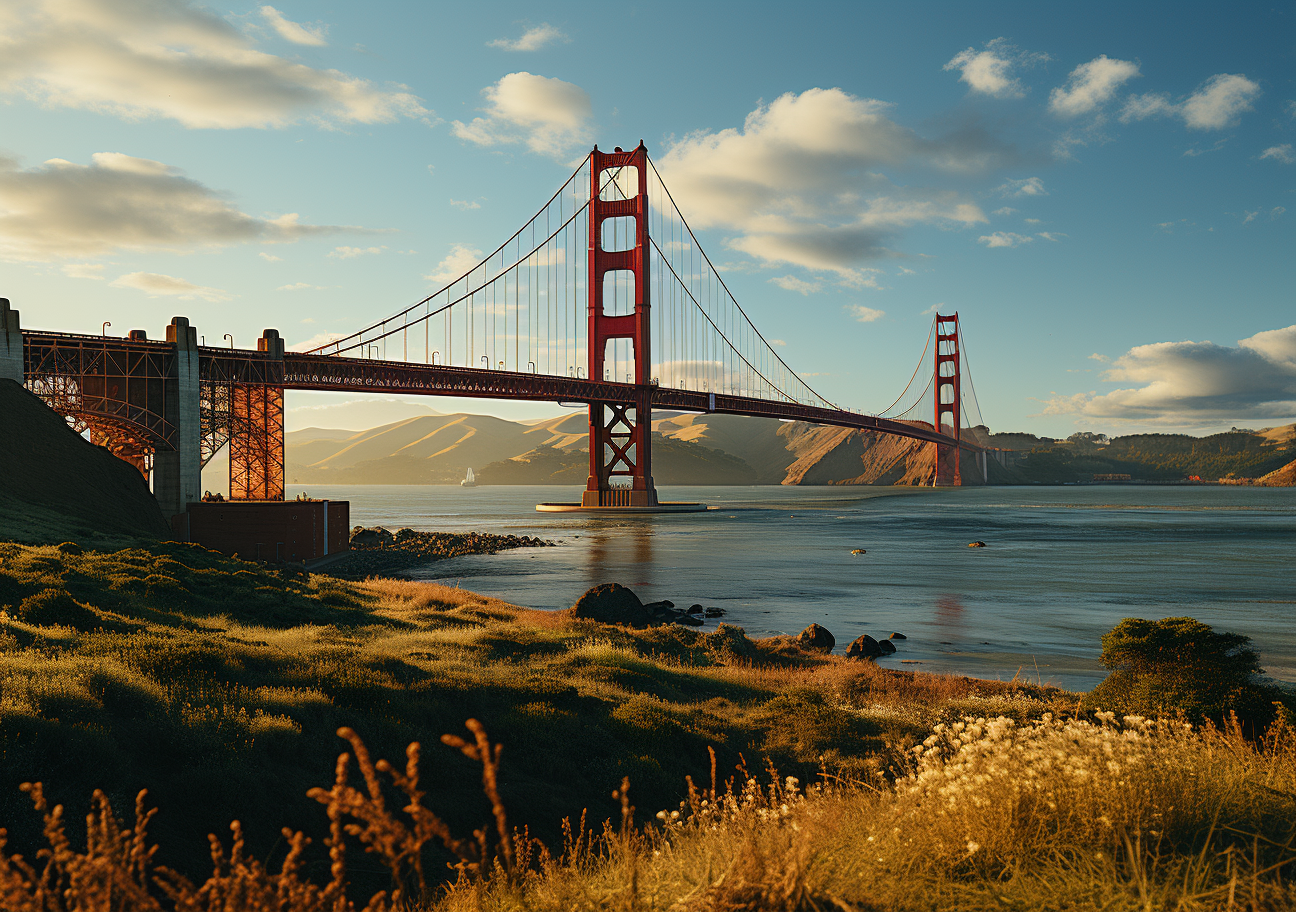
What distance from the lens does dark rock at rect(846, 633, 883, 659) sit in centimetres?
1984

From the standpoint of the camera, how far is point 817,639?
21.1m

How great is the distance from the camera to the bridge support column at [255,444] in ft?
151

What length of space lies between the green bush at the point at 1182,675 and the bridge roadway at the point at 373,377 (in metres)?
43.0

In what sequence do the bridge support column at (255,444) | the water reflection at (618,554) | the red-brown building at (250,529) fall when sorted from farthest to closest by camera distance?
the bridge support column at (255,444) → the red-brown building at (250,529) → the water reflection at (618,554)

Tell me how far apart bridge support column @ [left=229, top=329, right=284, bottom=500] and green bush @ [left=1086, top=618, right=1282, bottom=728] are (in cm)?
4478

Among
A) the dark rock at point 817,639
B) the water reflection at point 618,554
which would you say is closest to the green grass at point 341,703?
the dark rock at point 817,639

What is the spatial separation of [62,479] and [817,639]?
3196 centimetres

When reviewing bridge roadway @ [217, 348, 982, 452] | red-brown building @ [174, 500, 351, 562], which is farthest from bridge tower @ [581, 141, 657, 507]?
red-brown building @ [174, 500, 351, 562]

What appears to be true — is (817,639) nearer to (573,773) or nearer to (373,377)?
(573,773)

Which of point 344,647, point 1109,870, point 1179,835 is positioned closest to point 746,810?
point 1109,870

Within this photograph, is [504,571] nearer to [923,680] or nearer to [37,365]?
[37,365]

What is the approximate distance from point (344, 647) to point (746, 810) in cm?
979

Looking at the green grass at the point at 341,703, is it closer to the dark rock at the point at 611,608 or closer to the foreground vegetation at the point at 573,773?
the foreground vegetation at the point at 573,773

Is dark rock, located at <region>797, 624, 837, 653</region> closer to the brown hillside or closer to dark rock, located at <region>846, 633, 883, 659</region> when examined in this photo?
dark rock, located at <region>846, 633, 883, 659</region>
